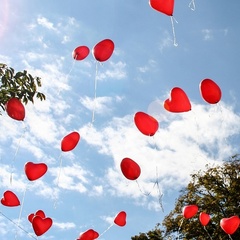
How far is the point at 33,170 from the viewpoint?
24.4 feet

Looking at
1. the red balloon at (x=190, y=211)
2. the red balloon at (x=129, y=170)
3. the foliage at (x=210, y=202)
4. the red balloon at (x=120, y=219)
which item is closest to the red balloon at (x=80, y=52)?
the red balloon at (x=129, y=170)

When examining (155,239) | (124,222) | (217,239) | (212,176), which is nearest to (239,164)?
(212,176)

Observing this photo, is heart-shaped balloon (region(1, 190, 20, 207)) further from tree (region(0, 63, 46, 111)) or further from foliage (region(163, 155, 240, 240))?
foliage (region(163, 155, 240, 240))

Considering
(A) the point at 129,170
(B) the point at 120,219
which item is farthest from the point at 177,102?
(B) the point at 120,219

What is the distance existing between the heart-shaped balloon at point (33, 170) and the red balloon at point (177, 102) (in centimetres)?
279

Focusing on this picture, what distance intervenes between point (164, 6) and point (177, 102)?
1750mm

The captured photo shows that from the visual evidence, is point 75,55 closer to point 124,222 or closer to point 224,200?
point 124,222

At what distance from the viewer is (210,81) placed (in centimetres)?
646

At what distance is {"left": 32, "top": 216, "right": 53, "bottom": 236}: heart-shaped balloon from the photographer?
7641 millimetres

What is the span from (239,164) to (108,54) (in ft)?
63.7

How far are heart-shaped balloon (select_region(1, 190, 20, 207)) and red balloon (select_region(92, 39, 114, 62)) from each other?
341 centimetres

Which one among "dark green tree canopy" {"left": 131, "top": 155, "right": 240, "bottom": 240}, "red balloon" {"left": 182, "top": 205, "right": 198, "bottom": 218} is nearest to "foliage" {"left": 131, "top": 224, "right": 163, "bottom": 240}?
"dark green tree canopy" {"left": 131, "top": 155, "right": 240, "bottom": 240}

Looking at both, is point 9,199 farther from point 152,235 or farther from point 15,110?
point 152,235

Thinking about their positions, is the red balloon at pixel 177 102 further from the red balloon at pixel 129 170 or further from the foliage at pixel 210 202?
the foliage at pixel 210 202
